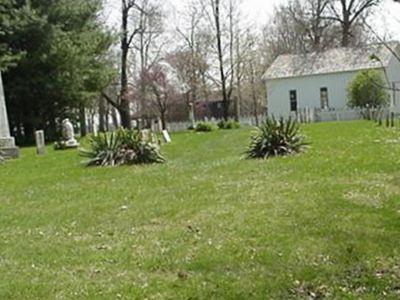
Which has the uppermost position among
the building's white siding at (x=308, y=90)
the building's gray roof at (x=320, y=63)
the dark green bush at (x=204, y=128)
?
the building's gray roof at (x=320, y=63)

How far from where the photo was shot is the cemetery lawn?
5.43 meters

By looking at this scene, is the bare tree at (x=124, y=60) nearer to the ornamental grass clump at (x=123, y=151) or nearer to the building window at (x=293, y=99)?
the building window at (x=293, y=99)

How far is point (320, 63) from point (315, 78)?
1277 millimetres

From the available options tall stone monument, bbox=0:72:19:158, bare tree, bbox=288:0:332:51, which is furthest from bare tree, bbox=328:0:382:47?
tall stone monument, bbox=0:72:19:158

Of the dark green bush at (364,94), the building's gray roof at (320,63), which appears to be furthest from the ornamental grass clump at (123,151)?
the building's gray roof at (320,63)

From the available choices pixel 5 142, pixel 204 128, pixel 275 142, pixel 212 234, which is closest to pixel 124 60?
pixel 204 128

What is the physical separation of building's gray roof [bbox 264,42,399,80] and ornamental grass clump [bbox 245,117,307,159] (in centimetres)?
3024

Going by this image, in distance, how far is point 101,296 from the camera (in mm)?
5270

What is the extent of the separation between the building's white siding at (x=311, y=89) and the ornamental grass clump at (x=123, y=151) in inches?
1208

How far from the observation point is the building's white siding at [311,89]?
4569cm

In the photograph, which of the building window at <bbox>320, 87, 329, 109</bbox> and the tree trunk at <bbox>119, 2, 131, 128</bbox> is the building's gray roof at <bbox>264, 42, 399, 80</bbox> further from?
the tree trunk at <bbox>119, 2, 131, 128</bbox>

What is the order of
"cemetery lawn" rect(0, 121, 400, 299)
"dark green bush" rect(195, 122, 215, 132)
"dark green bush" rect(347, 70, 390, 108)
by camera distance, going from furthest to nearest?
"dark green bush" rect(347, 70, 390, 108)
"dark green bush" rect(195, 122, 215, 132)
"cemetery lawn" rect(0, 121, 400, 299)

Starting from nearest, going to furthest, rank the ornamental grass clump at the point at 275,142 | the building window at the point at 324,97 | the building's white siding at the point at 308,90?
the ornamental grass clump at the point at 275,142
the building's white siding at the point at 308,90
the building window at the point at 324,97

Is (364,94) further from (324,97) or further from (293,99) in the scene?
(293,99)
